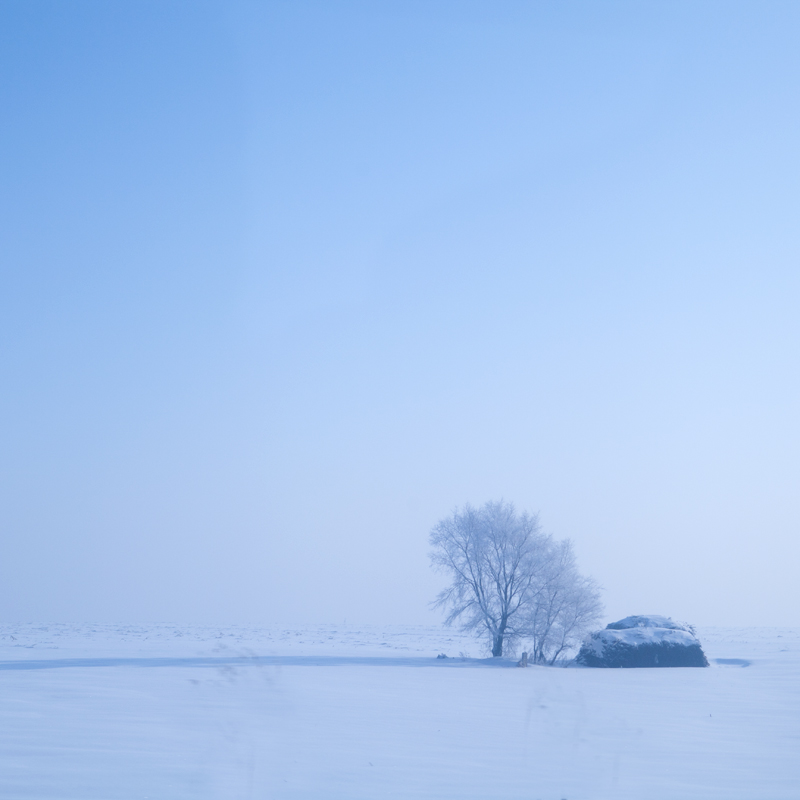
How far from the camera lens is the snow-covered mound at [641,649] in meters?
28.0

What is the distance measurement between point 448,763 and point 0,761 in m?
5.04

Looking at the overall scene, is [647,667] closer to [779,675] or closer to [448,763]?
[779,675]

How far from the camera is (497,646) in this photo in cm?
3077

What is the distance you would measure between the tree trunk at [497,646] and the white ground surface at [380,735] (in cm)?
949

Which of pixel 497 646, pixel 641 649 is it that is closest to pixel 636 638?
pixel 641 649

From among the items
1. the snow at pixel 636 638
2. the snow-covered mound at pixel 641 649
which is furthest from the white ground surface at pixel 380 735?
the snow at pixel 636 638

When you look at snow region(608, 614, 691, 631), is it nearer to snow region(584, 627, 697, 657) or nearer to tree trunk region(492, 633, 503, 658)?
snow region(584, 627, 697, 657)

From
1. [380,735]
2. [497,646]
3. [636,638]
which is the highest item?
[636,638]

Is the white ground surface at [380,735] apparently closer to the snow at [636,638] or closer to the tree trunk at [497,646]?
the snow at [636,638]

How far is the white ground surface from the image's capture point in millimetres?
8289

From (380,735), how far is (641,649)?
64.7ft

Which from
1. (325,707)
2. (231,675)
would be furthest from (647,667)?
(325,707)

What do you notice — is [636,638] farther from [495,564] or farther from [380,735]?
[380,735]

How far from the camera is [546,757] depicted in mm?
10039
